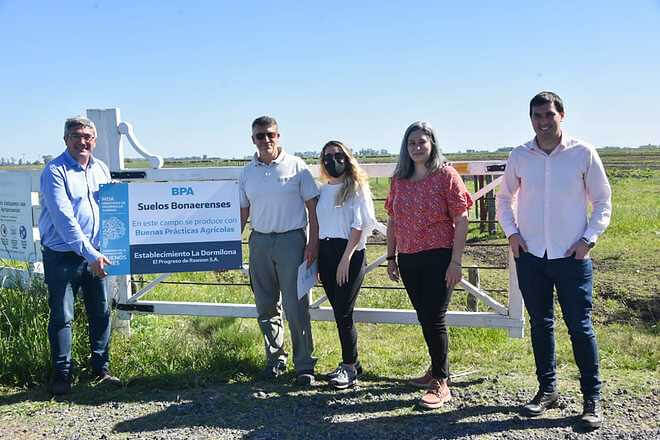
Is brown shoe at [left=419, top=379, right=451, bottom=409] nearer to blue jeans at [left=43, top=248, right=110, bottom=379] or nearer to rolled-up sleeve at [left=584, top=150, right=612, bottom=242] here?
rolled-up sleeve at [left=584, top=150, right=612, bottom=242]

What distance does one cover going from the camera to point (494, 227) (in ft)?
43.8

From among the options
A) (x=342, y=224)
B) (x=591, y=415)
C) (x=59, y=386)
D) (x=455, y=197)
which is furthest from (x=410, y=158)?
(x=59, y=386)

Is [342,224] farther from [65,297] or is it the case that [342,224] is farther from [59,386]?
[59,386]

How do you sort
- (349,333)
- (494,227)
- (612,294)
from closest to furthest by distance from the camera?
(349,333) → (612,294) → (494,227)

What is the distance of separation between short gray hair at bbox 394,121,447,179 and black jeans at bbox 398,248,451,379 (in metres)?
0.57

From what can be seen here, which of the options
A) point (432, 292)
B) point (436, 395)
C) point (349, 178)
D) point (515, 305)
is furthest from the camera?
point (515, 305)

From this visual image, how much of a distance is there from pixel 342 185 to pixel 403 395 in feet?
5.40

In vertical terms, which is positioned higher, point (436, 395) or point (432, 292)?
point (432, 292)

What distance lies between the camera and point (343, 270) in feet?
14.1

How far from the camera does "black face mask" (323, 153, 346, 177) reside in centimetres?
429

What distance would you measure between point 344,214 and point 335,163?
38 centimetres

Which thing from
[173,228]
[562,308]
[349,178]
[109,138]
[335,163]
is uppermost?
[109,138]

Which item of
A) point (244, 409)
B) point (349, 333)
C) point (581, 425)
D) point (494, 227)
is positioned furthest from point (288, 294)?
point (494, 227)

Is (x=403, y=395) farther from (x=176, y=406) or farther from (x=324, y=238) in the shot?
(x=176, y=406)
